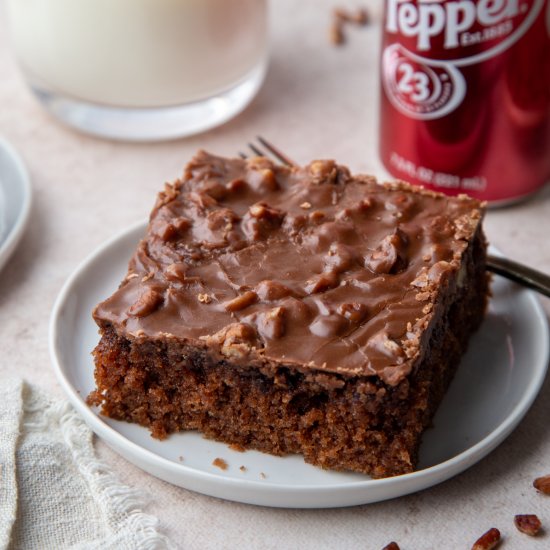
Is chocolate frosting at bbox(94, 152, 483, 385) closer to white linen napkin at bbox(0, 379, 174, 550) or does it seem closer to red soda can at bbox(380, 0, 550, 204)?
white linen napkin at bbox(0, 379, 174, 550)

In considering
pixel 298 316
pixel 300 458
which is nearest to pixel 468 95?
pixel 298 316

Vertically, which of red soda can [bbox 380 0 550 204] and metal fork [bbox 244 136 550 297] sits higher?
red soda can [bbox 380 0 550 204]

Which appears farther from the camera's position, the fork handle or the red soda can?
the red soda can

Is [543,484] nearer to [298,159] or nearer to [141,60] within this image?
[298,159]

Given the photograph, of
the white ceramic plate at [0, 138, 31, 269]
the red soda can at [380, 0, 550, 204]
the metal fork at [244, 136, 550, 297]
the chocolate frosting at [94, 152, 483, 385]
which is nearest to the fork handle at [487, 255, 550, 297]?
the metal fork at [244, 136, 550, 297]

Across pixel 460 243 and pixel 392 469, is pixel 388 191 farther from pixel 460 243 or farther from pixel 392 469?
pixel 392 469

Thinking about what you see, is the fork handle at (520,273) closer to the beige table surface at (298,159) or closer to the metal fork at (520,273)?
the metal fork at (520,273)
